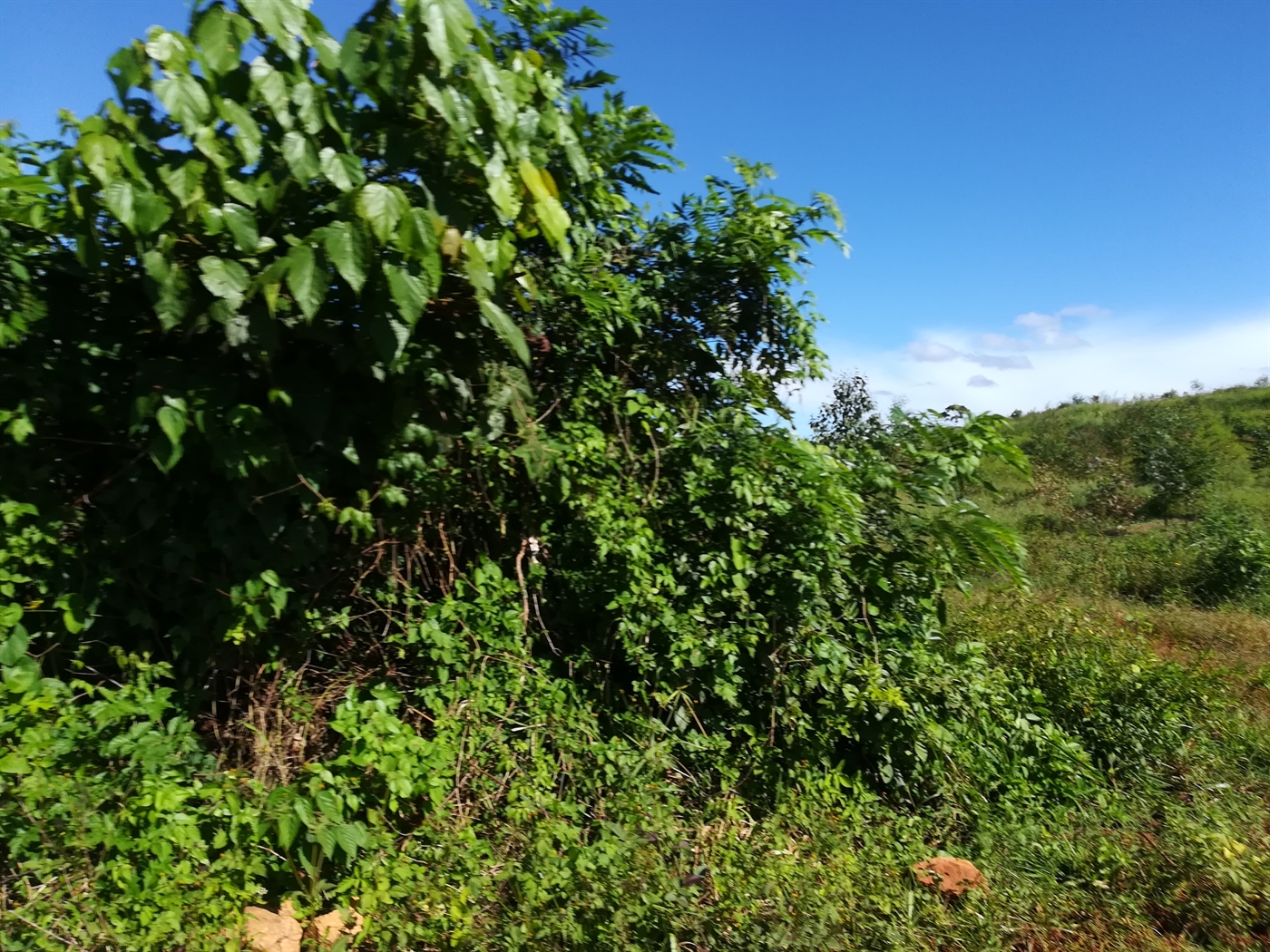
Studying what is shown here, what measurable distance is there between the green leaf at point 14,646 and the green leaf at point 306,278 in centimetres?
149

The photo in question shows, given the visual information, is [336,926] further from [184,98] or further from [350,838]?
[184,98]

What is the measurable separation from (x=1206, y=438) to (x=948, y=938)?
41.3ft

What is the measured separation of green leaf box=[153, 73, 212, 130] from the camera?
6.67 feet

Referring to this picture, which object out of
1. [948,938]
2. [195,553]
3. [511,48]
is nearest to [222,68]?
[195,553]

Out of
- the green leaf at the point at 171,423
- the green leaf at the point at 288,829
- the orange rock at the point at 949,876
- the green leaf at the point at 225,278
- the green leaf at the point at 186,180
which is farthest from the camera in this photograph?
the orange rock at the point at 949,876

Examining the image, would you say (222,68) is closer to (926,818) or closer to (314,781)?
(314,781)

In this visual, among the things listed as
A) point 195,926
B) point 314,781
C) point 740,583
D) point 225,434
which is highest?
point 225,434

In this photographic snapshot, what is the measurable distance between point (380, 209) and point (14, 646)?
Answer: 1840 mm

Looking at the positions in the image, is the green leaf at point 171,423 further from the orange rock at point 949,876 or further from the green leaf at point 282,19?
the orange rock at point 949,876

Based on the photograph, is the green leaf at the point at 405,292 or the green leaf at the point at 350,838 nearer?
the green leaf at the point at 405,292

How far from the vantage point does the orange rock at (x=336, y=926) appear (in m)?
2.61

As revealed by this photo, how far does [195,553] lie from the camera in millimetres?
2771

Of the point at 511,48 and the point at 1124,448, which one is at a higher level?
the point at 511,48

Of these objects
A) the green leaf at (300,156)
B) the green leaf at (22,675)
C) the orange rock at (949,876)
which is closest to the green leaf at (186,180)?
the green leaf at (300,156)
